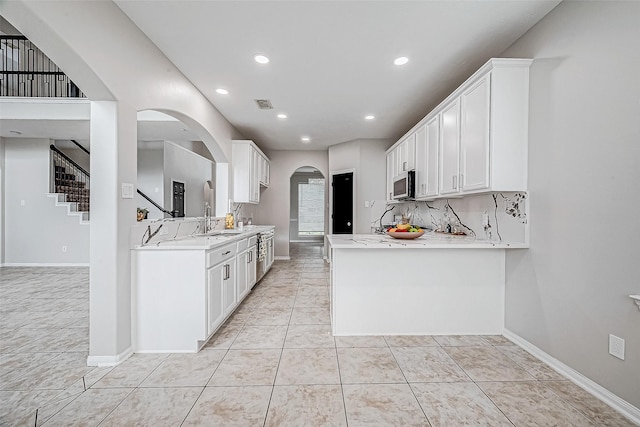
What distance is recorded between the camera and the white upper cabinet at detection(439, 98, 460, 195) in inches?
110

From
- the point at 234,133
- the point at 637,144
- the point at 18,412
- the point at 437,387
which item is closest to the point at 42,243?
the point at 234,133

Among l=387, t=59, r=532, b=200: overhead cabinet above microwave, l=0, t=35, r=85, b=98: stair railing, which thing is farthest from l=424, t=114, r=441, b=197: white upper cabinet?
l=0, t=35, r=85, b=98: stair railing

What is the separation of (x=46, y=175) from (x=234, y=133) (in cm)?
423

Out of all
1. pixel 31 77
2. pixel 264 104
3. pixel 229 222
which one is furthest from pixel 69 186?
pixel 264 104

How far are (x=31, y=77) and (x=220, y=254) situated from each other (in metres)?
5.65

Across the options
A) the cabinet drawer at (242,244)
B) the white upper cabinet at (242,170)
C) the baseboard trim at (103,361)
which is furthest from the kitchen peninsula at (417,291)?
the white upper cabinet at (242,170)

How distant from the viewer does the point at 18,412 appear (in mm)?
1604

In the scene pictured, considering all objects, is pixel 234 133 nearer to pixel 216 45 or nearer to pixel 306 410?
pixel 216 45

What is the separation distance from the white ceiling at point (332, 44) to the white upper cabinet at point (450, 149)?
1.64 feet

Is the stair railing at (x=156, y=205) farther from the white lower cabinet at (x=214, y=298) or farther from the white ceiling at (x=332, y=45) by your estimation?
the white lower cabinet at (x=214, y=298)

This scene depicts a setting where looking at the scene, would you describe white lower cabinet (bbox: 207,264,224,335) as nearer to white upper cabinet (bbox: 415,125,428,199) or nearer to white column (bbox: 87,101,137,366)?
white column (bbox: 87,101,137,366)

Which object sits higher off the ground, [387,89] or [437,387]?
[387,89]

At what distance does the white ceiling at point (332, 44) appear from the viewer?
210 centimetres

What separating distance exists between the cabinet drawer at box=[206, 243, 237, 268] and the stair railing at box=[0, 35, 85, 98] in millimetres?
4350
